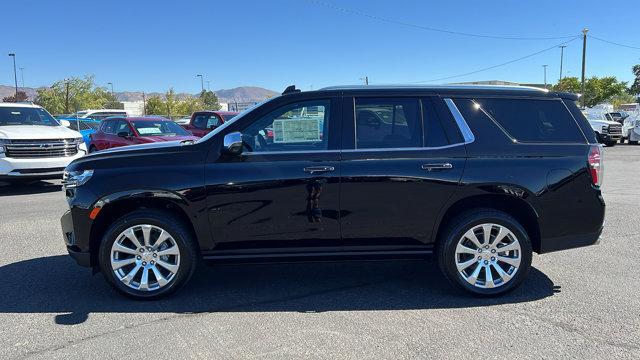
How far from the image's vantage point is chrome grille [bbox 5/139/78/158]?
998 centimetres

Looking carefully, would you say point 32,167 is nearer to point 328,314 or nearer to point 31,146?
point 31,146

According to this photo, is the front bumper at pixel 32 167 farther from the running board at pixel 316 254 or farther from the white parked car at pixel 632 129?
the white parked car at pixel 632 129

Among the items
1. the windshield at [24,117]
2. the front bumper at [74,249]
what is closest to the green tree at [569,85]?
the windshield at [24,117]

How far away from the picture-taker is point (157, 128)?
12.7 metres

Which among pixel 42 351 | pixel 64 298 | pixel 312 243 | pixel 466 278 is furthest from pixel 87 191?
pixel 466 278

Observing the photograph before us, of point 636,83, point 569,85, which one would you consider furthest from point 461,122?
point 636,83

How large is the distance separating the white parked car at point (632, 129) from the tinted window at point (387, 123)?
85.5ft

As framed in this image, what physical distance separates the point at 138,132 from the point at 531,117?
10.2 m

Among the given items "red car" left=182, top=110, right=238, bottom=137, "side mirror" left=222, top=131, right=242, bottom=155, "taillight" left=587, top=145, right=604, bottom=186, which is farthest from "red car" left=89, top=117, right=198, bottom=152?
"taillight" left=587, top=145, right=604, bottom=186

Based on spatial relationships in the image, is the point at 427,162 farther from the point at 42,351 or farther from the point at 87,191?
the point at 42,351

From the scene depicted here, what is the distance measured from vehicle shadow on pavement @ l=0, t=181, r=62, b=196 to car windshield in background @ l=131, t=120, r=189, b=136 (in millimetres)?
2327

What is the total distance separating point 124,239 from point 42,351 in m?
1.09

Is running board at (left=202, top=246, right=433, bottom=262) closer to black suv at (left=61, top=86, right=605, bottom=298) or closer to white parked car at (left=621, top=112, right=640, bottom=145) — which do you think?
black suv at (left=61, top=86, right=605, bottom=298)

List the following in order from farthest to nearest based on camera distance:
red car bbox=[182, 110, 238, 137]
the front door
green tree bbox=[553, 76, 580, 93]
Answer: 1. green tree bbox=[553, 76, 580, 93]
2. red car bbox=[182, 110, 238, 137]
3. the front door
